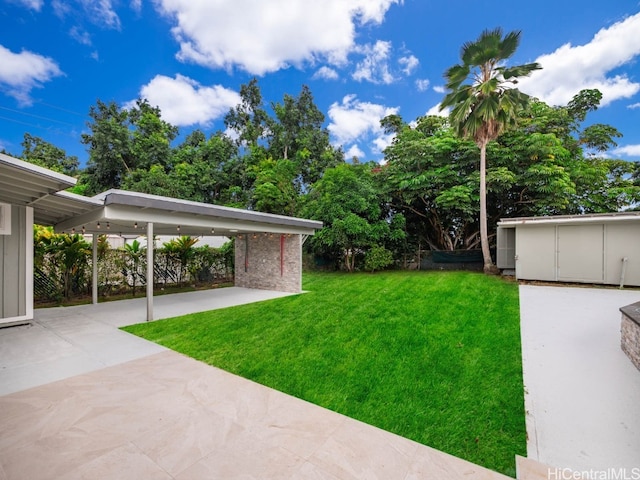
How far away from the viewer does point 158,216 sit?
6.58 meters

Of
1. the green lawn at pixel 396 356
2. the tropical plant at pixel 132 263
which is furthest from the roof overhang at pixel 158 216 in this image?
→ the green lawn at pixel 396 356

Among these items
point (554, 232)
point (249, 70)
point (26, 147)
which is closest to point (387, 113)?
point (554, 232)

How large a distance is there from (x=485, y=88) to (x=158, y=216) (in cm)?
1190

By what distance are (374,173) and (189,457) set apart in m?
15.5

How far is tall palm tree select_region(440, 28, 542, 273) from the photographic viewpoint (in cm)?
1076

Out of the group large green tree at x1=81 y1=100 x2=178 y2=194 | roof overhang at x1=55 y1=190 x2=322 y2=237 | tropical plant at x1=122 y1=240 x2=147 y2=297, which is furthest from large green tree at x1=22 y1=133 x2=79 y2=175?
roof overhang at x1=55 y1=190 x2=322 y2=237

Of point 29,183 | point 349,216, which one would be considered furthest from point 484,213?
point 29,183

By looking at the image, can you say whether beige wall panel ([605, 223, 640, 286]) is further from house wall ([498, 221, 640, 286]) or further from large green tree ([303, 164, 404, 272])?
large green tree ([303, 164, 404, 272])

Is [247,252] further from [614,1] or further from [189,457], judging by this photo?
[614,1]

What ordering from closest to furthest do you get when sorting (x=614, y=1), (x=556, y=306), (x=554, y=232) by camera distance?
(x=556, y=306)
(x=554, y=232)
(x=614, y=1)

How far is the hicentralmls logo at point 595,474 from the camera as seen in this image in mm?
2182

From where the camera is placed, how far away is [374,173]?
53.2ft

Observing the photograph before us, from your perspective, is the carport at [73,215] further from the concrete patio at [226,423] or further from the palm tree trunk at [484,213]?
the palm tree trunk at [484,213]

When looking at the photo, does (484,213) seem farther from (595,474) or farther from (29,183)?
(29,183)
